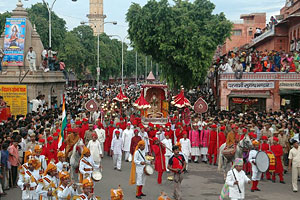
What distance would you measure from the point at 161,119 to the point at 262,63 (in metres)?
9.06

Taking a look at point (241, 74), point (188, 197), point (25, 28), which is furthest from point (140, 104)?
point (188, 197)

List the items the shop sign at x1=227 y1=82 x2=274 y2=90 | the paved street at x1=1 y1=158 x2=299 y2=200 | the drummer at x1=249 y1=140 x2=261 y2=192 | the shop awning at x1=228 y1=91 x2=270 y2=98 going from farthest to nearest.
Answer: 1. the shop awning at x1=228 y1=91 x2=270 y2=98
2. the shop sign at x1=227 y1=82 x2=274 y2=90
3. the drummer at x1=249 y1=140 x2=261 y2=192
4. the paved street at x1=1 y1=158 x2=299 y2=200

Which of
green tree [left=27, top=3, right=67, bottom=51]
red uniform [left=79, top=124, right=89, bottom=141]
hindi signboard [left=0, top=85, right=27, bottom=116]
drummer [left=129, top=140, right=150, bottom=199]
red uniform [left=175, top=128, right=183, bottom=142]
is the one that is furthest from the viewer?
green tree [left=27, top=3, right=67, bottom=51]

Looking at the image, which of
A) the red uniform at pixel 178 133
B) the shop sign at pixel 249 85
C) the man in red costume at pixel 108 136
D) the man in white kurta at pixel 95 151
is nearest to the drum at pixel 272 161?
the red uniform at pixel 178 133

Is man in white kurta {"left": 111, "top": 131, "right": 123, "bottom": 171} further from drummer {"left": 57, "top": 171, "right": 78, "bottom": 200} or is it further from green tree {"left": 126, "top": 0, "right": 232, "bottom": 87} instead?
green tree {"left": 126, "top": 0, "right": 232, "bottom": 87}

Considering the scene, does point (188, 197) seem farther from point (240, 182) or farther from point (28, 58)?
point (28, 58)

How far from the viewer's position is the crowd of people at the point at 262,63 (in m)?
27.8

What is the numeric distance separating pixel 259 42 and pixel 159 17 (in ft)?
45.0

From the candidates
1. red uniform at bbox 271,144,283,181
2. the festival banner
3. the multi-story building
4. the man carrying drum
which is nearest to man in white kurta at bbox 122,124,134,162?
red uniform at bbox 271,144,283,181

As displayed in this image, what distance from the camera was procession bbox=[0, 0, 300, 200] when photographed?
11820 mm

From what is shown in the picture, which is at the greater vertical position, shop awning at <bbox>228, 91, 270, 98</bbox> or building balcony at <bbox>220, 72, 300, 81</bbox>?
building balcony at <bbox>220, 72, 300, 81</bbox>

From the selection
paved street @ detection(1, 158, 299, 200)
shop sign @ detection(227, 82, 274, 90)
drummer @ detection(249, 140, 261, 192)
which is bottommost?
paved street @ detection(1, 158, 299, 200)

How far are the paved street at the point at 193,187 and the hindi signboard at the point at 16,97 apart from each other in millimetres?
7256

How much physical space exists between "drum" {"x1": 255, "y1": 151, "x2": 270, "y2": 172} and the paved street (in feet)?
2.37
